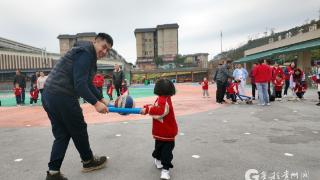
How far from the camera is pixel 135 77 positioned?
66250 millimetres

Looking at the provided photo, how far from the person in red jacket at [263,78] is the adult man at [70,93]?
760 centimetres

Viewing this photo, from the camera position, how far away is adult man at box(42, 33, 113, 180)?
10.6 feet

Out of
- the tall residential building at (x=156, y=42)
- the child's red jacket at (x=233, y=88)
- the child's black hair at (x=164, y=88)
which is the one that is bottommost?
the child's red jacket at (x=233, y=88)

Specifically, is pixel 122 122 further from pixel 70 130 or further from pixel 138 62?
pixel 138 62

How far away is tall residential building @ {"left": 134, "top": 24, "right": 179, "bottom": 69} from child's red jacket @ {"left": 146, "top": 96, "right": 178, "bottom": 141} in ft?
381

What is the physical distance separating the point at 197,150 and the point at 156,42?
125m

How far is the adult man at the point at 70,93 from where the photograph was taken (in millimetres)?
3225

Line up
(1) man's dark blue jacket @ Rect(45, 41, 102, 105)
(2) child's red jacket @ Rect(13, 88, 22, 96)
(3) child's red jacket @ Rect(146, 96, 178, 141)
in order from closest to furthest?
(1) man's dark blue jacket @ Rect(45, 41, 102, 105), (3) child's red jacket @ Rect(146, 96, 178, 141), (2) child's red jacket @ Rect(13, 88, 22, 96)

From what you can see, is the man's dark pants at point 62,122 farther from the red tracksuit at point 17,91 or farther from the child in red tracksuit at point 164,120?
the red tracksuit at point 17,91

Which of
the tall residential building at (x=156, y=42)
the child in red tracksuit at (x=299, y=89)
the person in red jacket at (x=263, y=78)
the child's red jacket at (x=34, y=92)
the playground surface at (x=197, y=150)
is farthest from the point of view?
the tall residential building at (x=156, y=42)

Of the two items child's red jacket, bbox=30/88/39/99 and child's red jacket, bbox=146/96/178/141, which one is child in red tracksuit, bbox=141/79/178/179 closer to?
child's red jacket, bbox=146/96/178/141

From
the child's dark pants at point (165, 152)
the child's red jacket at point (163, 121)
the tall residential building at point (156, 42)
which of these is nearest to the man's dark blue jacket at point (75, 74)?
the child's red jacket at point (163, 121)

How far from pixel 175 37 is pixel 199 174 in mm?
123382

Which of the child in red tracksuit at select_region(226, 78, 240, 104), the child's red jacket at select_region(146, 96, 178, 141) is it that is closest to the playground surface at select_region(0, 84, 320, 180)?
the child's red jacket at select_region(146, 96, 178, 141)
